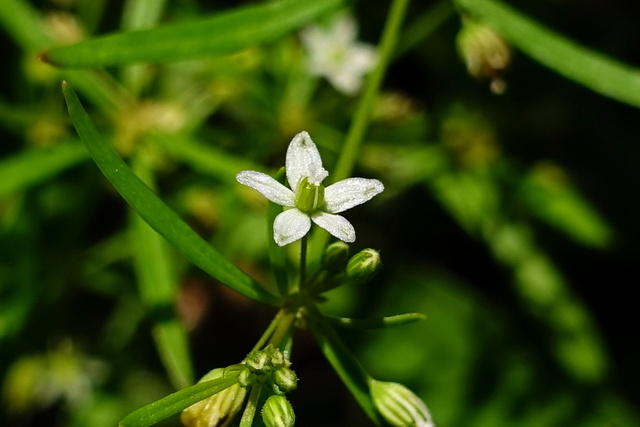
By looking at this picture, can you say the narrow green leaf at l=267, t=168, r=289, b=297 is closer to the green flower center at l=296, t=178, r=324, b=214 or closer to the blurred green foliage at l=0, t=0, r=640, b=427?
the green flower center at l=296, t=178, r=324, b=214

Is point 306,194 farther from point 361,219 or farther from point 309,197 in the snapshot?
point 361,219

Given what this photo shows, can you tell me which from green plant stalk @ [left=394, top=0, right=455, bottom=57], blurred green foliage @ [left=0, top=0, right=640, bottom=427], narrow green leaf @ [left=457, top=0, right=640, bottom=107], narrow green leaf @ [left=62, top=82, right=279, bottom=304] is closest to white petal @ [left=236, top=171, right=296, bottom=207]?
narrow green leaf @ [left=62, top=82, right=279, bottom=304]

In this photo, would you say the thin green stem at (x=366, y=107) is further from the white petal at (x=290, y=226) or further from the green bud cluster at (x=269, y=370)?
the green bud cluster at (x=269, y=370)

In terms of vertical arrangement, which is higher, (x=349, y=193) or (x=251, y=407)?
(x=349, y=193)

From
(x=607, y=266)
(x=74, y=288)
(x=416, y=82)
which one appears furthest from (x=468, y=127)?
(x=74, y=288)

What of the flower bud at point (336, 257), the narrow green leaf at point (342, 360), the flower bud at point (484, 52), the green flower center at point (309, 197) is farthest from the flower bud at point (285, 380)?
the flower bud at point (484, 52)

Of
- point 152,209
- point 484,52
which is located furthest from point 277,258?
point 484,52
